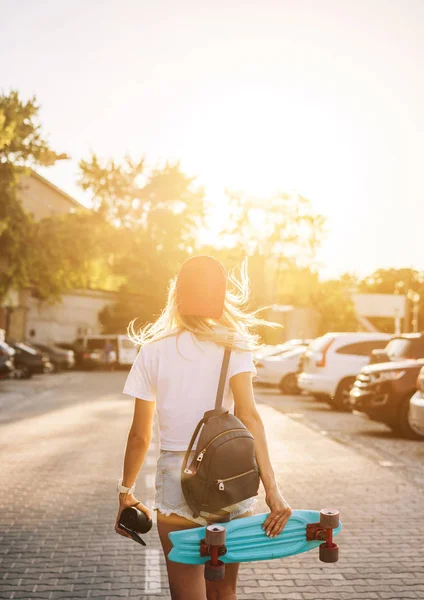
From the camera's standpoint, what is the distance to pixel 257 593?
5.43 meters

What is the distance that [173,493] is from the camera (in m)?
3.21

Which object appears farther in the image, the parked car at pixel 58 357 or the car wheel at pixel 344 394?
the parked car at pixel 58 357

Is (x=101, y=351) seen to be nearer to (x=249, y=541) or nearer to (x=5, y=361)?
(x=5, y=361)

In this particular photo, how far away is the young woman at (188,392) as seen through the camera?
10.5ft

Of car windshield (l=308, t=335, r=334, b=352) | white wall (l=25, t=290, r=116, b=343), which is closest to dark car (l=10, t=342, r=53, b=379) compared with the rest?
white wall (l=25, t=290, r=116, b=343)

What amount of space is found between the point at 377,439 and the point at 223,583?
38.8 ft

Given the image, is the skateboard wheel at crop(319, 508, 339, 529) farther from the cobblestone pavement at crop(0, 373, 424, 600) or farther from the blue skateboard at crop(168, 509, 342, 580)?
the cobblestone pavement at crop(0, 373, 424, 600)

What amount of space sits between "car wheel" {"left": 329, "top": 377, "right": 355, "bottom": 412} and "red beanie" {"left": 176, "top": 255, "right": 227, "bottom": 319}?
17685 millimetres

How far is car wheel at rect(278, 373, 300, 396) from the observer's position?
92.5 ft

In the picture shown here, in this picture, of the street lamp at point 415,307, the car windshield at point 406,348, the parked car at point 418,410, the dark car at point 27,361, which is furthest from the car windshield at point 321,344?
the street lamp at point 415,307

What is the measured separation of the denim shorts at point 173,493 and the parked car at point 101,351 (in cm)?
4328

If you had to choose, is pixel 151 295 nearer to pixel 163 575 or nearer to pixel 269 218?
pixel 269 218

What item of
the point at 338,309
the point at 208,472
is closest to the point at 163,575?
the point at 208,472

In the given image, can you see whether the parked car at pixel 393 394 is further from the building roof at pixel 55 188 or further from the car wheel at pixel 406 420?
the building roof at pixel 55 188
